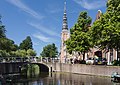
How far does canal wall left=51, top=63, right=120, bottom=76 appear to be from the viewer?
5461 centimetres

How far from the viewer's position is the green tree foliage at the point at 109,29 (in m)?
52.2

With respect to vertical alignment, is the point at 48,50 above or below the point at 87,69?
above

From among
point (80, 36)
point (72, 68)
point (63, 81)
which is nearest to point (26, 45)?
point (72, 68)

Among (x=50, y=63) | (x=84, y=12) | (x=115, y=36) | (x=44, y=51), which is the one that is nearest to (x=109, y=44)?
(x=115, y=36)

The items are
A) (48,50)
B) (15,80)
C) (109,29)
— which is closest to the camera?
(15,80)

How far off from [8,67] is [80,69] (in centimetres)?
1623

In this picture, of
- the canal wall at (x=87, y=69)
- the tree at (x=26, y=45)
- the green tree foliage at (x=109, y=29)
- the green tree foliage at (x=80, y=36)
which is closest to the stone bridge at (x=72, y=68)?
the canal wall at (x=87, y=69)

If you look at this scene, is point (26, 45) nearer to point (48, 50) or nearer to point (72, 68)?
→ point (48, 50)

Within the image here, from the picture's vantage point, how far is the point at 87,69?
2484 inches

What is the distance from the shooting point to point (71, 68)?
71.7m

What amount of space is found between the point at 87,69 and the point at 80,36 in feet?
27.0

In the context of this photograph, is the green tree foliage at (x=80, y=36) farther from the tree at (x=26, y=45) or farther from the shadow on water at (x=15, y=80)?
the tree at (x=26, y=45)

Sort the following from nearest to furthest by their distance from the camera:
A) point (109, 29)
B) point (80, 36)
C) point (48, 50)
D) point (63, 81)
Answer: point (63, 81) → point (109, 29) → point (80, 36) → point (48, 50)

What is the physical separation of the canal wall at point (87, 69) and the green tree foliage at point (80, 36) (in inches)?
156
